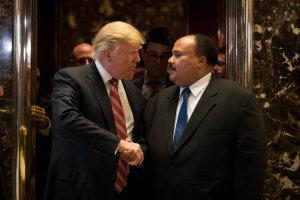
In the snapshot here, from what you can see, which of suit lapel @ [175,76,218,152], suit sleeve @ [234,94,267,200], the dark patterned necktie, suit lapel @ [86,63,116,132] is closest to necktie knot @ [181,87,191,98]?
the dark patterned necktie

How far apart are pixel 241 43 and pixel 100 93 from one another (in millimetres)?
1041

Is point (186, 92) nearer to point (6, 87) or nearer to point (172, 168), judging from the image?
point (172, 168)

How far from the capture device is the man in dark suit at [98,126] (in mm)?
2295

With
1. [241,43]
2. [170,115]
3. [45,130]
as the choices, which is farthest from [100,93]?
[241,43]

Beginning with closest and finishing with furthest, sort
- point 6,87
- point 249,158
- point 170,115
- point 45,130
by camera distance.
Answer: point 249,158
point 170,115
point 6,87
point 45,130

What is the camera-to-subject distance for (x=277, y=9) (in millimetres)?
2982

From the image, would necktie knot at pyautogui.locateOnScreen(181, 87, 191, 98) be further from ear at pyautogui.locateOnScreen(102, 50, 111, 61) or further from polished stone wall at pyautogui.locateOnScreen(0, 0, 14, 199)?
polished stone wall at pyautogui.locateOnScreen(0, 0, 14, 199)

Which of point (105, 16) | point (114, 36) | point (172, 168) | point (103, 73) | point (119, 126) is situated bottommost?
point (172, 168)

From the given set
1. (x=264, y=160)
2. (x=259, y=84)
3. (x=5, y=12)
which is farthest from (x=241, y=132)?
(x=5, y=12)

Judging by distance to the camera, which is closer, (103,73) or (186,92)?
(103,73)

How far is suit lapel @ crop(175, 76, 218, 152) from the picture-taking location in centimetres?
247

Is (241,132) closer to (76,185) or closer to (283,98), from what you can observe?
(283,98)

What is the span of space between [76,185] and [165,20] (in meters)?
2.77

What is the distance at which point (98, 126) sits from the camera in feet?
7.66
